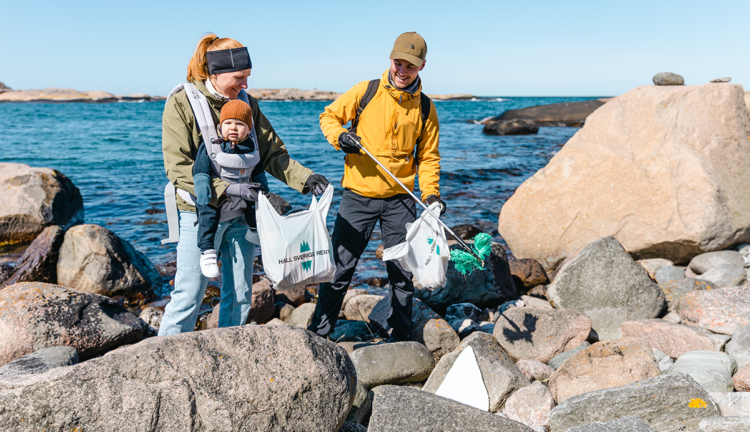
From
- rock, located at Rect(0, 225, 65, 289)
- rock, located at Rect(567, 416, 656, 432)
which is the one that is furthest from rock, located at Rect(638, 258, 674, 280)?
rock, located at Rect(0, 225, 65, 289)

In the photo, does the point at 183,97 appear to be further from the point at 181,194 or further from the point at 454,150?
the point at 454,150

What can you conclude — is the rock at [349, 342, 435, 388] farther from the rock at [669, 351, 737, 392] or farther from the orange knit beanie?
the orange knit beanie

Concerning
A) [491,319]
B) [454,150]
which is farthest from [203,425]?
[454,150]

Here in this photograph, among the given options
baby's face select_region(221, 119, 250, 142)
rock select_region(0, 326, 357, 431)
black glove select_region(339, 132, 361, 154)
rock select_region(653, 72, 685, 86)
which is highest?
rock select_region(653, 72, 685, 86)

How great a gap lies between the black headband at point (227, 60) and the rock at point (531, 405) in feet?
9.46

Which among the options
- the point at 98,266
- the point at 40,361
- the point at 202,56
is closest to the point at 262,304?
the point at 98,266

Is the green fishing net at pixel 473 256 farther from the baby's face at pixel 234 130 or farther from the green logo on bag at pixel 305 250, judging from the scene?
the baby's face at pixel 234 130

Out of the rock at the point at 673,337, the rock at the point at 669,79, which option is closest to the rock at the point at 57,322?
the rock at the point at 673,337

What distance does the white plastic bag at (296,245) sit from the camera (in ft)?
10.4

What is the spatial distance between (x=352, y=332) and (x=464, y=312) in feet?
4.26

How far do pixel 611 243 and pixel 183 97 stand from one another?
4229 millimetres

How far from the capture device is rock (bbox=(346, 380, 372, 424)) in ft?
10.7

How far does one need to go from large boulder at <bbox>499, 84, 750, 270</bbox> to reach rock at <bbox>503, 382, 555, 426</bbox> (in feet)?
11.4

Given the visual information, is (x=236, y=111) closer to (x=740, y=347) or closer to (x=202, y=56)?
(x=202, y=56)
